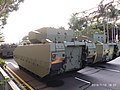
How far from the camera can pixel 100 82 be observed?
21.9 feet

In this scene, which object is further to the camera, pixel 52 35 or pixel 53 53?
pixel 52 35

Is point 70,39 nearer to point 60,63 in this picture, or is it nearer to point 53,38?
point 53,38

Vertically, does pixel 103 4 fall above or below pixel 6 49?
above

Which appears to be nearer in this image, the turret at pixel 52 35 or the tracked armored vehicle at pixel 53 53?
the tracked armored vehicle at pixel 53 53

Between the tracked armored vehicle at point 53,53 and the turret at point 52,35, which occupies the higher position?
the turret at point 52,35

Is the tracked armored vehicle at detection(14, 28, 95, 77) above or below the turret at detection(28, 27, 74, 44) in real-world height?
below

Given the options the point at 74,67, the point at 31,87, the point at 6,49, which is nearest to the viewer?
the point at 31,87

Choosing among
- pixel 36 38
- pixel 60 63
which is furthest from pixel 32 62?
pixel 60 63

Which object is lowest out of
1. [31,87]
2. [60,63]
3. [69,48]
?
[31,87]

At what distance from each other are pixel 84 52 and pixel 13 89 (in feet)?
13.1

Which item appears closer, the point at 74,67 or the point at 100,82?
the point at 100,82

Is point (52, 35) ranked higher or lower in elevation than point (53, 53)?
higher

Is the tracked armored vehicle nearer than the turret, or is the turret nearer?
the tracked armored vehicle

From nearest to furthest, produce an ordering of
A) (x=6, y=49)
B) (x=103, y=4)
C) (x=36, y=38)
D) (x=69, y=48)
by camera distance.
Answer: (x=69, y=48), (x=36, y=38), (x=6, y=49), (x=103, y=4)
